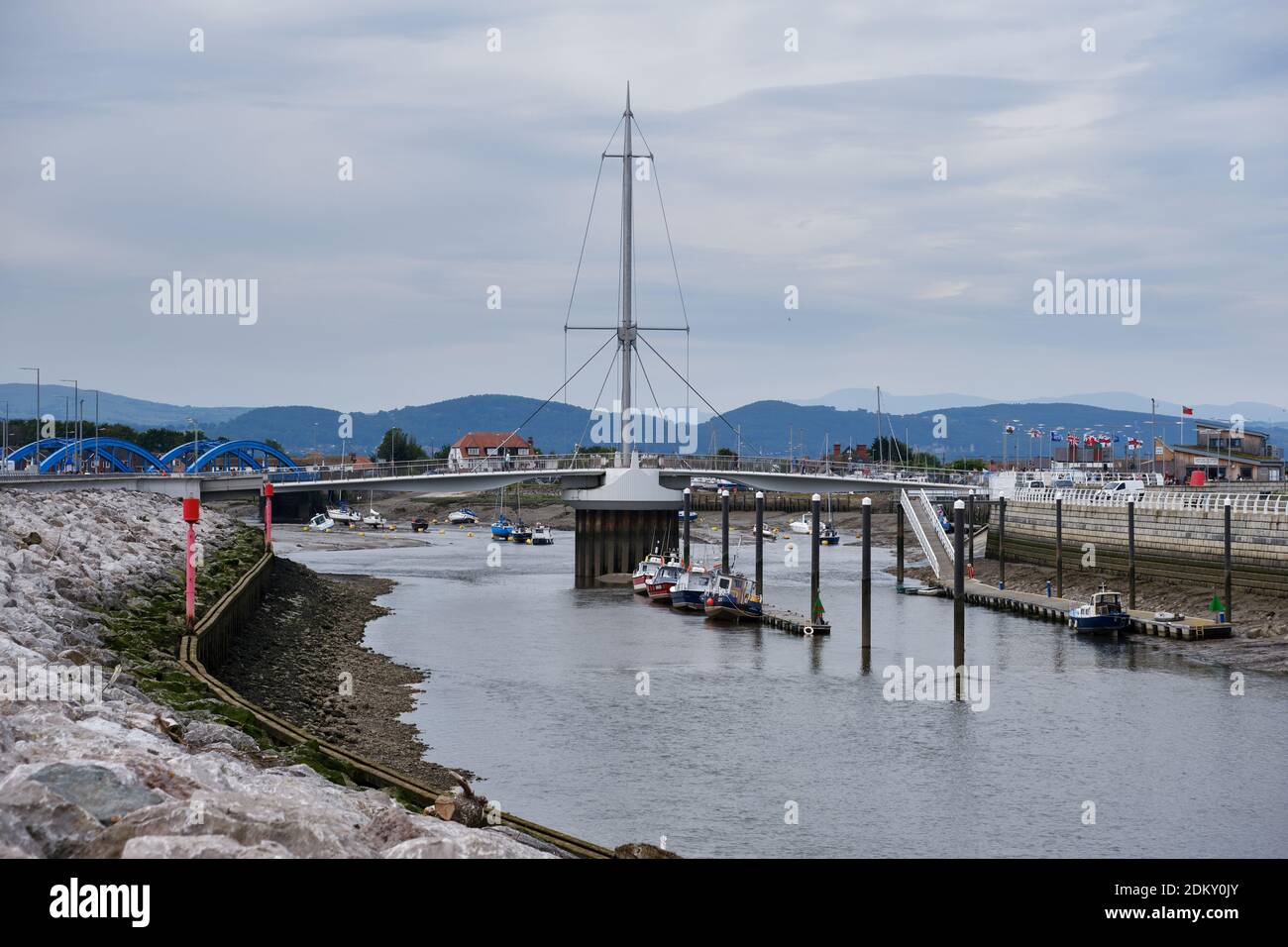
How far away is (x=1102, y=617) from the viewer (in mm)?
53750

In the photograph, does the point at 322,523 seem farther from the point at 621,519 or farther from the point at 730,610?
the point at 730,610

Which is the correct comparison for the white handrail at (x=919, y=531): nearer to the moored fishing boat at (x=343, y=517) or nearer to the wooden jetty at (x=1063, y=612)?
the wooden jetty at (x=1063, y=612)

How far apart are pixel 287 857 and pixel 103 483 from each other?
6370 centimetres

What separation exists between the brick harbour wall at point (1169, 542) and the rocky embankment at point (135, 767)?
4077 cm

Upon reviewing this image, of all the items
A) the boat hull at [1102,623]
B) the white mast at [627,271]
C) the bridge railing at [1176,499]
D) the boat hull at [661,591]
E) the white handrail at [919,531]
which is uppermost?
the white mast at [627,271]

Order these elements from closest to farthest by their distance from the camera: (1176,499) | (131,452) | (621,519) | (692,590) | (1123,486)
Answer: (1176,499) < (692,590) < (1123,486) < (621,519) < (131,452)

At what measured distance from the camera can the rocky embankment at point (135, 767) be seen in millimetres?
12805

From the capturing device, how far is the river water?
26625 millimetres

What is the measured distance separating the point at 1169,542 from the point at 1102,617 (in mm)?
10224

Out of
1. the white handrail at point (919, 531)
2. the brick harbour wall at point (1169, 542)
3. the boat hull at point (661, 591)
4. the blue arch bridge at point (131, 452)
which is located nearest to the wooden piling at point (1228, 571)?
the brick harbour wall at point (1169, 542)

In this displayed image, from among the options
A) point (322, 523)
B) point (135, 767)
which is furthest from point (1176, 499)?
point (322, 523)

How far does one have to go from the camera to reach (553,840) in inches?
754
